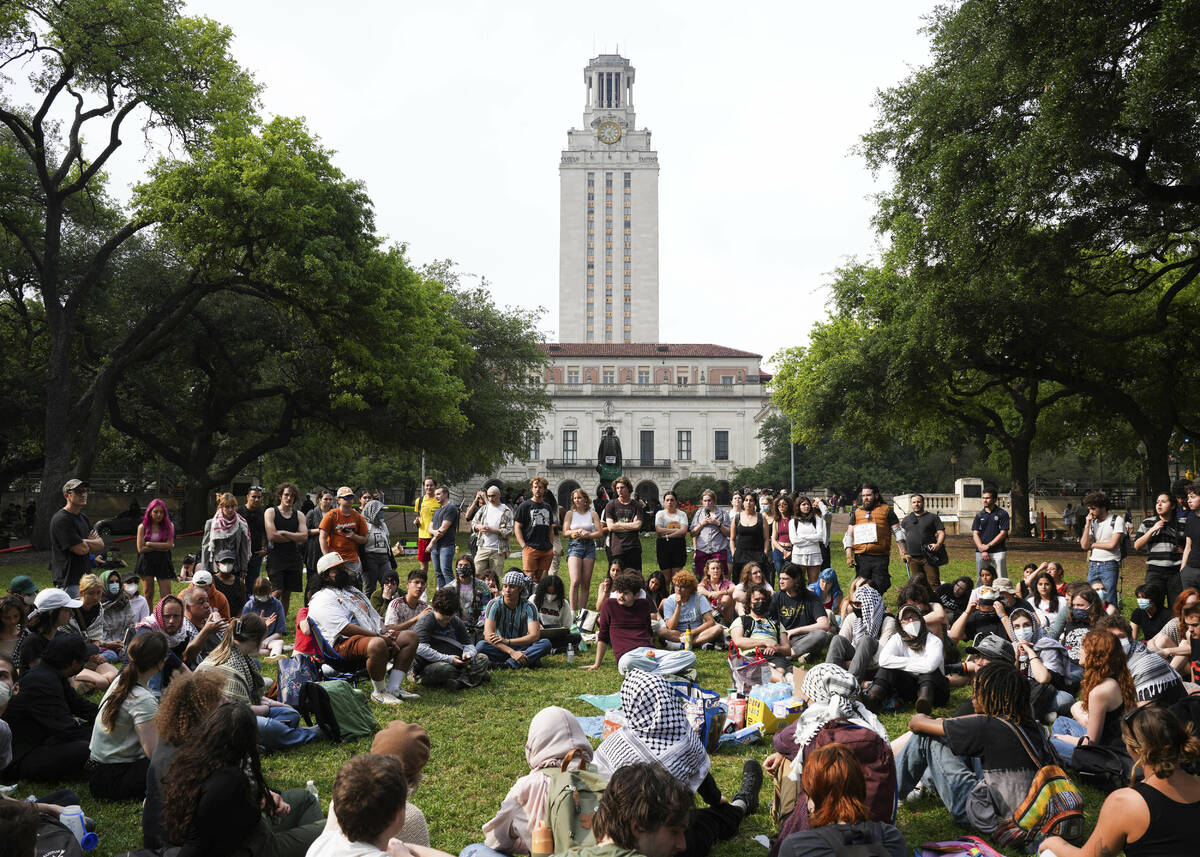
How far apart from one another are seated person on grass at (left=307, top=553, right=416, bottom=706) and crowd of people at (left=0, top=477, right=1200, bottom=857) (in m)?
0.03

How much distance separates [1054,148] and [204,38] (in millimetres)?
20128

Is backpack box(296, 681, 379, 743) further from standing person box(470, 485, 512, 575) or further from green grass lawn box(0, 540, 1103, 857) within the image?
standing person box(470, 485, 512, 575)

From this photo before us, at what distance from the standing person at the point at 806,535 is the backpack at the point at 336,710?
5891mm

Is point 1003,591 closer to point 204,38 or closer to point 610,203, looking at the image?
point 204,38

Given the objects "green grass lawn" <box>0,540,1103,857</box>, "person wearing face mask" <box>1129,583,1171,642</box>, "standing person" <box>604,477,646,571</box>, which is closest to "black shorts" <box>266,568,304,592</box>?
"green grass lawn" <box>0,540,1103,857</box>

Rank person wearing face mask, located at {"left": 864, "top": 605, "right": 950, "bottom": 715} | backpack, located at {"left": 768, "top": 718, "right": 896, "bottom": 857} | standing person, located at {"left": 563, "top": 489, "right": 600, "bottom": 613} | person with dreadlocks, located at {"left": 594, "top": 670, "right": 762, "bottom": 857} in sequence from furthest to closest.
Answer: standing person, located at {"left": 563, "top": 489, "right": 600, "bottom": 613}, person wearing face mask, located at {"left": 864, "top": 605, "right": 950, "bottom": 715}, person with dreadlocks, located at {"left": 594, "top": 670, "right": 762, "bottom": 857}, backpack, located at {"left": 768, "top": 718, "right": 896, "bottom": 857}

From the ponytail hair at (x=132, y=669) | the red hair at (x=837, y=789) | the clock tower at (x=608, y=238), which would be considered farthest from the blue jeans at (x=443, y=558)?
the clock tower at (x=608, y=238)

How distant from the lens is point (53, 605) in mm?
5879

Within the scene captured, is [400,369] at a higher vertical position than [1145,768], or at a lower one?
higher

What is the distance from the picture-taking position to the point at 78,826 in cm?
411

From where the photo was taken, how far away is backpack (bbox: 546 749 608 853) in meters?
3.66

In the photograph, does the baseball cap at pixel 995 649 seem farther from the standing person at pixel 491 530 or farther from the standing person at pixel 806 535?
the standing person at pixel 491 530

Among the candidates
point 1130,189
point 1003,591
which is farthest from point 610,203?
point 1003,591

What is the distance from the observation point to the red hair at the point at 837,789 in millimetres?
3373
